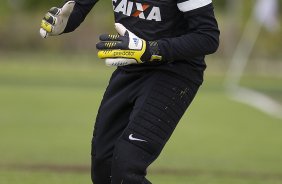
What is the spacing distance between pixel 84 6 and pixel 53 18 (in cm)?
33

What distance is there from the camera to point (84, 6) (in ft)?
25.1

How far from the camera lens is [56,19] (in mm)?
7473

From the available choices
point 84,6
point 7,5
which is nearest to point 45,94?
point 84,6

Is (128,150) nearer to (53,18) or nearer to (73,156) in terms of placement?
(53,18)

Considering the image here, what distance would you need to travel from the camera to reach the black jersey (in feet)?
21.9

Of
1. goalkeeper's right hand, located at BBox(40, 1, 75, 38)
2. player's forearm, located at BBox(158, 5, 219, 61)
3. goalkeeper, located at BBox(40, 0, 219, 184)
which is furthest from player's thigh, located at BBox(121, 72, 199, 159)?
goalkeeper's right hand, located at BBox(40, 1, 75, 38)

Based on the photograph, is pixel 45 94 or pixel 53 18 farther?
pixel 45 94

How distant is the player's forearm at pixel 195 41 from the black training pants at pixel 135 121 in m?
0.31

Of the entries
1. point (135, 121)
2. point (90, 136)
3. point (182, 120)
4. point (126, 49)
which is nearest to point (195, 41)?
point (126, 49)

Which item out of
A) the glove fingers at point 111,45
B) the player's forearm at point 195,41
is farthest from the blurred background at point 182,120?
the player's forearm at point 195,41

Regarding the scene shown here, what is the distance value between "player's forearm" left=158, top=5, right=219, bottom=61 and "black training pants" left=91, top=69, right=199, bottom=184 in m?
0.31

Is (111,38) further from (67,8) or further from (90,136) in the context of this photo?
(90,136)

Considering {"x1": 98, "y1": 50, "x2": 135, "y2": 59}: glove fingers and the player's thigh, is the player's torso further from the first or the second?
{"x1": 98, "y1": 50, "x2": 135, "y2": 59}: glove fingers

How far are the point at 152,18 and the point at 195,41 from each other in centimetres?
45
